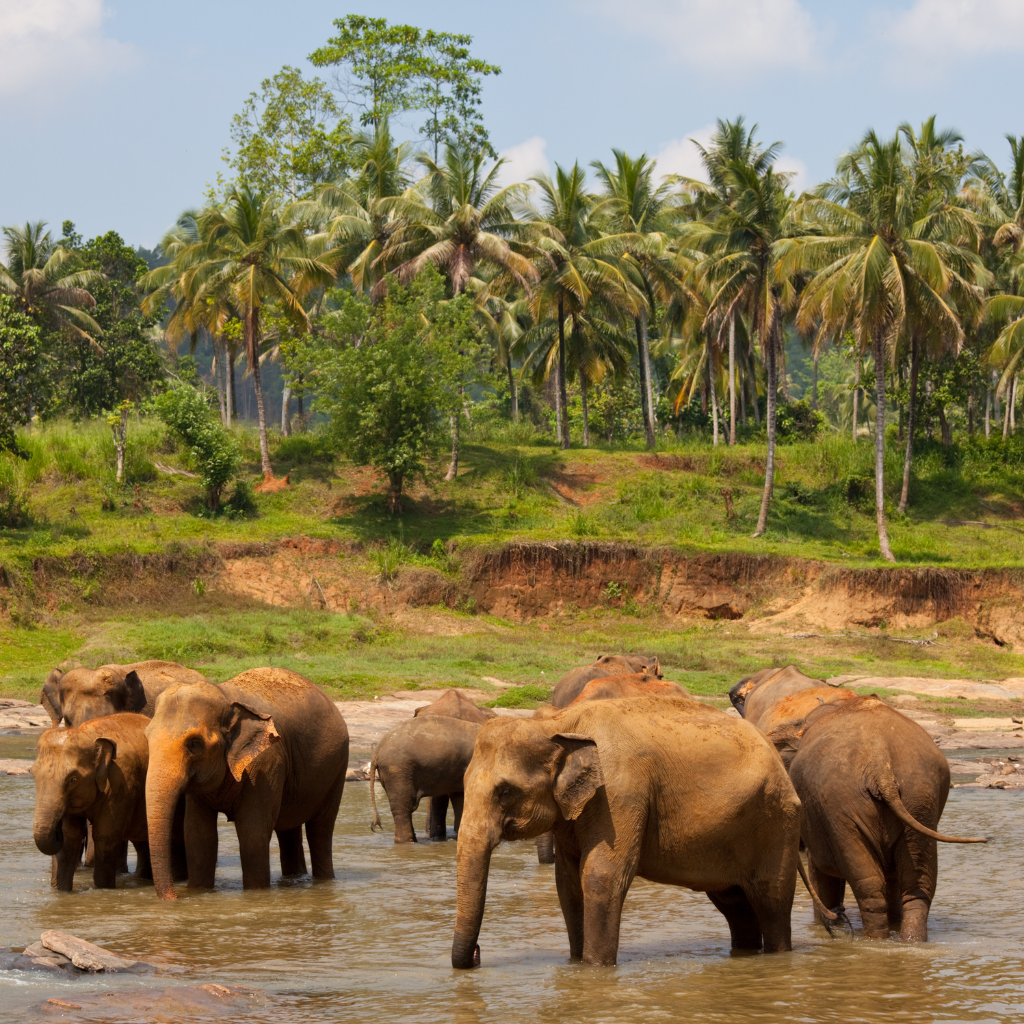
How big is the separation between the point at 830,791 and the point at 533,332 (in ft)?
142

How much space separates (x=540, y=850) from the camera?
12625mm

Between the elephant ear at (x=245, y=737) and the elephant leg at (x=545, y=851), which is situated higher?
the elephant ear at (x=245, y=737)

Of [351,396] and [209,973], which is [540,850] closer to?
[209,973]

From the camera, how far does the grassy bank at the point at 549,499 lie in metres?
37.6

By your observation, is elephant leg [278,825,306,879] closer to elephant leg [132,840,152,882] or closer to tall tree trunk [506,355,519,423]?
elephant leg [132,840,152,882]

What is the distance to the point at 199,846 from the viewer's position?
400 inches

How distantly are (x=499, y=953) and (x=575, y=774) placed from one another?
84.1 inches

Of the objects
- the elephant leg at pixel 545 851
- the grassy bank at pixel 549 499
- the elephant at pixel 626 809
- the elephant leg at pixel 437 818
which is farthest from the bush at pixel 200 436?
the elephant at pixel 626 809

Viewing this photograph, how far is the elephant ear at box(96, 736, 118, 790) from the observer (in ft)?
32.8

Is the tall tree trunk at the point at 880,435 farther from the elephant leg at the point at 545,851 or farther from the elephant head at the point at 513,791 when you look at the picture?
the elephant head at the point at 513,791

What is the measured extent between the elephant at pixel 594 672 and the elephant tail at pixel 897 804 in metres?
5.11

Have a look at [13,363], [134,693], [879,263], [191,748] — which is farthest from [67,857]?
[879,263]

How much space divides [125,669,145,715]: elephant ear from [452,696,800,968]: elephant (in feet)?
17.7

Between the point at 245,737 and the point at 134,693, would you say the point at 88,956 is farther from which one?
the point at 134,693
